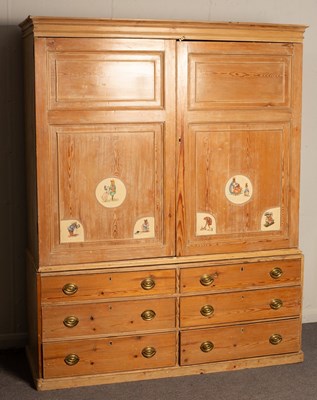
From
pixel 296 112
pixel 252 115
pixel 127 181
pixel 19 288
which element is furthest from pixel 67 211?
pixel 296 112

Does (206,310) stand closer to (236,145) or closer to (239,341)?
(239,341)

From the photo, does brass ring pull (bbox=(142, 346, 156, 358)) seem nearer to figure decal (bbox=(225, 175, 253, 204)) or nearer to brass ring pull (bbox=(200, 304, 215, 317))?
brass ring pull (bbox=(200, 304, 215, 317))

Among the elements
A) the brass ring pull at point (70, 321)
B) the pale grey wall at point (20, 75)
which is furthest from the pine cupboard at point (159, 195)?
the pale grey wall at point (20, 75)

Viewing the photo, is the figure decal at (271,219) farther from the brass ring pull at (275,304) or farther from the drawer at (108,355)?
the drawer at (108,355)

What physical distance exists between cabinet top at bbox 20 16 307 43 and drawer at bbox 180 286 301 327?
1.33 m

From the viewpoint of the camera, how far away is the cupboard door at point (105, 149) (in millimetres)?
3482

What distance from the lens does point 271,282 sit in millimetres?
3863

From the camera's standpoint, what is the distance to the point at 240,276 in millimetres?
3811

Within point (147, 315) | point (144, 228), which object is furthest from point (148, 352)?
point (144, 228)

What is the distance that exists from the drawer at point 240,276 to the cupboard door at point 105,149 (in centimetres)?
24

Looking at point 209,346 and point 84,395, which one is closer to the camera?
point 84,395

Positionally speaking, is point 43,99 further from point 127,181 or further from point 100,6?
point 100,6

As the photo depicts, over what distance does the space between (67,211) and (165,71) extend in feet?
2.77

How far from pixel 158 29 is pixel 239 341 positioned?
168 cm
